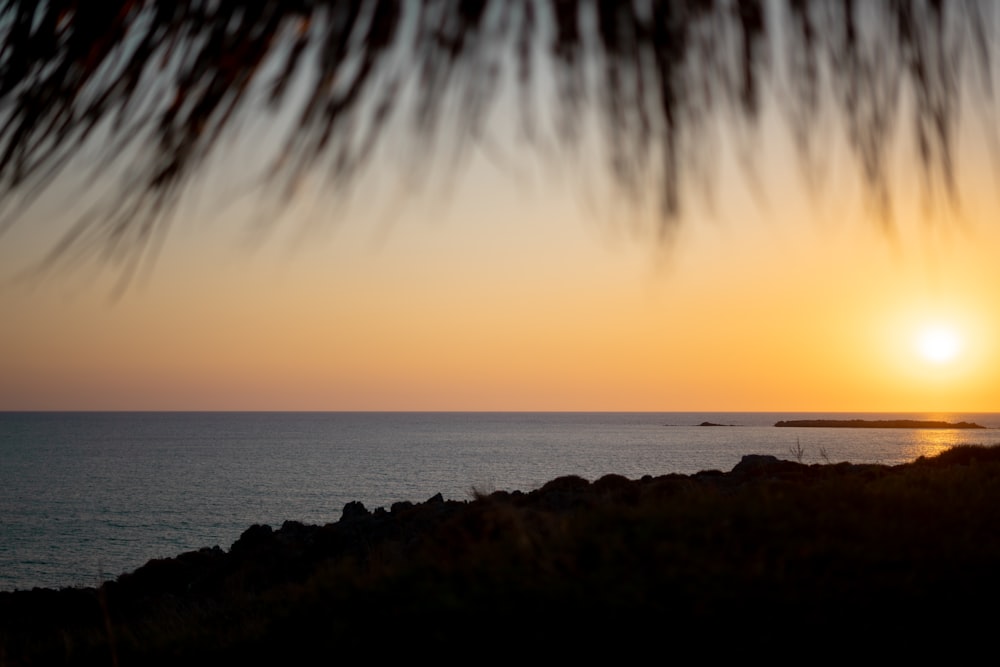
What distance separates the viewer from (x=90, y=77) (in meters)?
1.38

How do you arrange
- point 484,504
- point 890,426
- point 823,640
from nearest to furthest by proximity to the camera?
point 823,640, point 484,504, point 890,426

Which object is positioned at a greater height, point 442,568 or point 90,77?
point 90,77

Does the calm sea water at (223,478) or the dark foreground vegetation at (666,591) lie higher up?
the dark foreground vegetation at (666,591)

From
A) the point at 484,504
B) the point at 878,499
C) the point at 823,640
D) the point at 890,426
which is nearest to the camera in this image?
the point at 823,640

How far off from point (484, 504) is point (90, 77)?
5.37 m

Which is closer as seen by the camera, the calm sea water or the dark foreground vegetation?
the dark foreground vegetation

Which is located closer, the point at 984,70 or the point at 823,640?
the point at 984,70

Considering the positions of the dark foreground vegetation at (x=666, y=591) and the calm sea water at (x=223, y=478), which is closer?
the dark foreground vegetation at (x=666, y=591)

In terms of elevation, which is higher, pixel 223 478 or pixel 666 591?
pixel 666 591

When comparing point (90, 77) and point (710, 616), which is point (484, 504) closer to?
point (710, 616)

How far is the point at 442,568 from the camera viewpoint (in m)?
4.30

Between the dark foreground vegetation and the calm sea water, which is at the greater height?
the dark foreground vegetation

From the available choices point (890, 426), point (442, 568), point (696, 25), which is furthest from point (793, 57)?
point (890, 426)

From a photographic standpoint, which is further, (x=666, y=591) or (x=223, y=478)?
(x=223, y=478)
